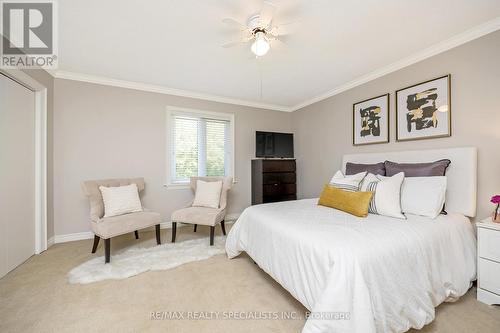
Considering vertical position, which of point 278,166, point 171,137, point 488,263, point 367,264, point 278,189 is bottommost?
point 488,263

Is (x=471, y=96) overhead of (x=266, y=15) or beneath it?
beneath

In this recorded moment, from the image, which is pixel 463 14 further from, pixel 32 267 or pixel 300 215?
pixel 32 267

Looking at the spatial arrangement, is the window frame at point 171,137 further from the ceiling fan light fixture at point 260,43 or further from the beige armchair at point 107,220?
the ceiling fan light fixture at point 260,43

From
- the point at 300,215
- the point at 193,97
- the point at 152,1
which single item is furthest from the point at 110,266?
the point at 193,97

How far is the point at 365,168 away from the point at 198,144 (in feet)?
9.47

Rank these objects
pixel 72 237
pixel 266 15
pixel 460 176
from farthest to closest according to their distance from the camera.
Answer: pixel 72 237, pixel 460 176, pixel 266 15

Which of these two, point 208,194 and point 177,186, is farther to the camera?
point 177,186

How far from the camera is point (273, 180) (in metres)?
4.04

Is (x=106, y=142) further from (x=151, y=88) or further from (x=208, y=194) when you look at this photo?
(x=208, y=194)

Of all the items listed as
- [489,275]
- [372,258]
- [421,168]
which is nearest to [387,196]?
[421,168]

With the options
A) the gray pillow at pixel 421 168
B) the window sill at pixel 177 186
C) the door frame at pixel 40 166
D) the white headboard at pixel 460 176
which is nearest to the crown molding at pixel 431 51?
the white headboard at pixel 460 176

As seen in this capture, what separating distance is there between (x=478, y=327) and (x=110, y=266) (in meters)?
3.25

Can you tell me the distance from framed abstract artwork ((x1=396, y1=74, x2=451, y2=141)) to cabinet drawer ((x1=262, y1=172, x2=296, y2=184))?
1994mm

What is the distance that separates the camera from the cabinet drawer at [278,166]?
13.0 feet
